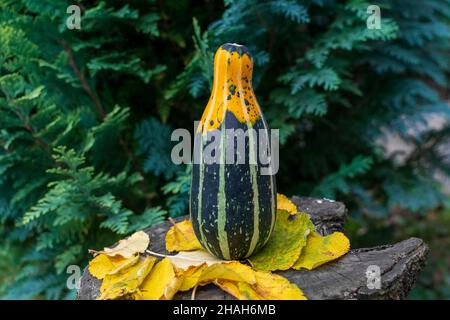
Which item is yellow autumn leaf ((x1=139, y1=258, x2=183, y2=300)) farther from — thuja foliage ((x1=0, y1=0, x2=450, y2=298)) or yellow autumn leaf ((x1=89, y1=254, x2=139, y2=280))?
thuja foliage ((x1=0, y1=0, x2=450, y2=298))

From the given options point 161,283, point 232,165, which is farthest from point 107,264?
point 232,165

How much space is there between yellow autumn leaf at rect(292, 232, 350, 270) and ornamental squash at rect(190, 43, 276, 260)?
15 centimetres

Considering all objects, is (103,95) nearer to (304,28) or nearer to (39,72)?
(39,72)

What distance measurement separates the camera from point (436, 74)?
253 cm

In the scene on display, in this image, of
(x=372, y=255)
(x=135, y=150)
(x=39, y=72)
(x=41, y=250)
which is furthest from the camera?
(x=41, y=250)

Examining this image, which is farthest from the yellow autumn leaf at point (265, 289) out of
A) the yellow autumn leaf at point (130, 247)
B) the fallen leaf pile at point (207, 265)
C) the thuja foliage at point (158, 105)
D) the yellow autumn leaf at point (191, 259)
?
the thuja foliage at point (158, 105)

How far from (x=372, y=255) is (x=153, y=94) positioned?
4.66 feet

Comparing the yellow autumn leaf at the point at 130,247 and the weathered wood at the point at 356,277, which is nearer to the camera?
the weathered wood at the point at 356,277

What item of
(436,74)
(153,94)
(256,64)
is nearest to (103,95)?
(153,94)

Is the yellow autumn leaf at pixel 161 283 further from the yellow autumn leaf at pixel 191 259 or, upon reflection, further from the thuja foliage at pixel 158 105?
the thuja foliage at pixel 158 105

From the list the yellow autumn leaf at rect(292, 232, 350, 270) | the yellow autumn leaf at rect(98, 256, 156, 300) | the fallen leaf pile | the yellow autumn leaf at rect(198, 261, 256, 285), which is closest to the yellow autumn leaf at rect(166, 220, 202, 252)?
the fallen leaf pile

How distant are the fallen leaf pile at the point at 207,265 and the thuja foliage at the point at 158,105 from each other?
42 cm

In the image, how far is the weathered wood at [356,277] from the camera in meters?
1.28
